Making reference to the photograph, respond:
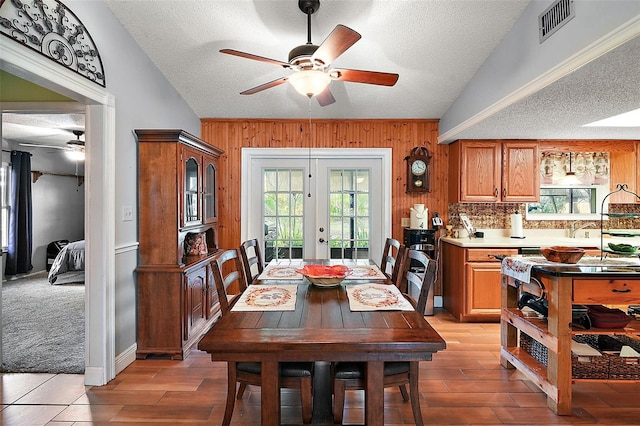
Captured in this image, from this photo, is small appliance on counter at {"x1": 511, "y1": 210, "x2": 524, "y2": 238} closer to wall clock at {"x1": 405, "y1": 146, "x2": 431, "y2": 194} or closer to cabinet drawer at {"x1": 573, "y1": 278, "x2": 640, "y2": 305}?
wall clock at {"x1": 405, "y1": 146, "x2": 431, "y2": 194}

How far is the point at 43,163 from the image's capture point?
6668 millimetres

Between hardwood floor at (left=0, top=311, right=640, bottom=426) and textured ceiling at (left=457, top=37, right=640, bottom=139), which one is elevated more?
textured ceiling at (left=457, top=37, right=640, bottom=139)

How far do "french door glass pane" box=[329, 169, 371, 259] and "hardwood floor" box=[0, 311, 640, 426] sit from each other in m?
1.91

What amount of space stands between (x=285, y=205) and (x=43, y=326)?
2827 millimetres

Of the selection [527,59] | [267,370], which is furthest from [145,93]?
[527,59]

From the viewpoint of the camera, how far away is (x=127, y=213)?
9.47 ft

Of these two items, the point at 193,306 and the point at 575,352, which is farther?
the point at 193,306

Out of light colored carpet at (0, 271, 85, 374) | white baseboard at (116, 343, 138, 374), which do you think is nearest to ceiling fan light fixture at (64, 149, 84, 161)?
light colored carpet at (0, 271, 85, 374)

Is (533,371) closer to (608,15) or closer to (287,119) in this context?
(608,15)

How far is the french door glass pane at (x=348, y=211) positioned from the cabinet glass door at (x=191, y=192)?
5.51ft

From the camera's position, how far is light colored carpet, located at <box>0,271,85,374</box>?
2885 millimetres

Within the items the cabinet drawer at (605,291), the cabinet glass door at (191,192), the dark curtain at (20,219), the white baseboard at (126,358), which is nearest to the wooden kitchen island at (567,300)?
the cabinet drawer at (605,291)

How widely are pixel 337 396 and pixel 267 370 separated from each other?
1.53 feet

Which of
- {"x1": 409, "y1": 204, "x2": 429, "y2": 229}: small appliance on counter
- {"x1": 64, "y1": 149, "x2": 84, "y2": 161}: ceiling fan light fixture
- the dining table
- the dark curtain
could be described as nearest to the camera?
the dining table
